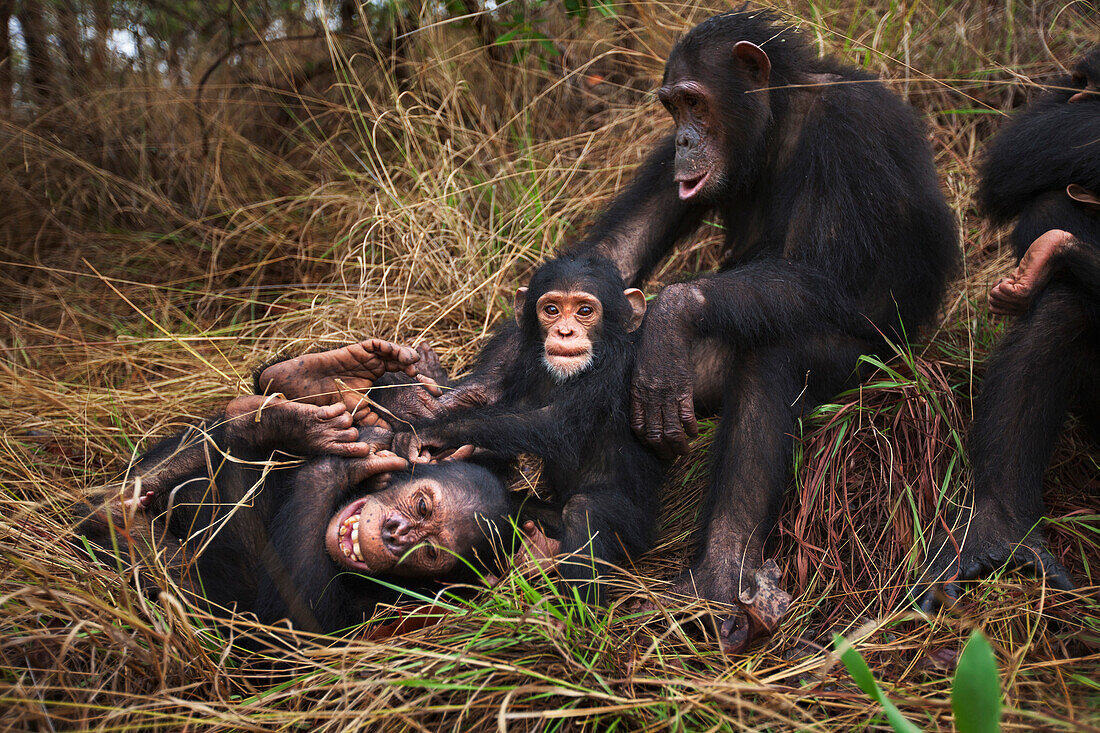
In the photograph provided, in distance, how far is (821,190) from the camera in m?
3.47

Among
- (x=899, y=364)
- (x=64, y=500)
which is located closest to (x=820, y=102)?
(x=899, y=364)

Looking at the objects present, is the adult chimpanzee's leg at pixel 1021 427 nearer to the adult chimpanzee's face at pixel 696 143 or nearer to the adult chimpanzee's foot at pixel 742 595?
the adult chimpanzee's foot at pixel 742 595

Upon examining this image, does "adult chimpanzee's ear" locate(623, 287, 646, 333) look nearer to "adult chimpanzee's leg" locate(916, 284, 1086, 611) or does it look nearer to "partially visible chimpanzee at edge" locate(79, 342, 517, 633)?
"partially visible chimpanzee at edge" locate(79, 342, 517, 633)

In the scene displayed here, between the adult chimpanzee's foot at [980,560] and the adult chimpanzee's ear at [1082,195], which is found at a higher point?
the adult chimpanzee's ear at [1082,195]

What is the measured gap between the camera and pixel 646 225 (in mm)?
4176

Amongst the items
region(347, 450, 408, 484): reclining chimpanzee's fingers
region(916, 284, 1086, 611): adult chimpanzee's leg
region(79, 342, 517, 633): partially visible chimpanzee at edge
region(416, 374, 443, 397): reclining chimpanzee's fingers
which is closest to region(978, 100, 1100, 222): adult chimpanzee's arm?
region(916, 284, 1086, 611): adult chimpanzee's leg

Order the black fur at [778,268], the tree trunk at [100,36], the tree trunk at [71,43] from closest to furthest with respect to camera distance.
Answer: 1. the black fur at [778,268]
2. the tree trunk at [71,43]
3. the tree trunk at [100,36]

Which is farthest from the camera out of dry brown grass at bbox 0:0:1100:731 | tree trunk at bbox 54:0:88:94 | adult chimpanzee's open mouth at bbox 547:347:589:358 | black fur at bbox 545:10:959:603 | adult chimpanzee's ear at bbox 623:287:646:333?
tree trunk at bbox 54:0:88:94

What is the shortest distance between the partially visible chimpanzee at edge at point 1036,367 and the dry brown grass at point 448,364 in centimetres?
11

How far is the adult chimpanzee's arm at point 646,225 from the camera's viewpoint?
13.6ft

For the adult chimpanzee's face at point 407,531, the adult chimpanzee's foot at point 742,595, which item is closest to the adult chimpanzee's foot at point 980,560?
the adult chimpanzee's foot at point 742,595

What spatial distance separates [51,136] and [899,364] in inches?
221

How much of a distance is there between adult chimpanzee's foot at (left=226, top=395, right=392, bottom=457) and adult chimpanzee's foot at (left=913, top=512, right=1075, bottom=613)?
6.63 ft

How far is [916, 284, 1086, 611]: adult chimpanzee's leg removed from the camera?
301cm
